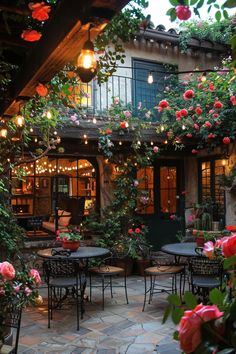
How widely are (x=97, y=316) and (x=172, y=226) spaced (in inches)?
175

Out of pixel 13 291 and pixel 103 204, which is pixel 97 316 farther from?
pixel 103 204

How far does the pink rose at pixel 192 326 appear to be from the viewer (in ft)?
2.67

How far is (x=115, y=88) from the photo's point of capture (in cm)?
867

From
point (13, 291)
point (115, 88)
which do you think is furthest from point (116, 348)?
point (115, 88)

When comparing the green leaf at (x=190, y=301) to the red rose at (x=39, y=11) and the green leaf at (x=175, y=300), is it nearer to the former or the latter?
the green leaf at (x=175, y=300)

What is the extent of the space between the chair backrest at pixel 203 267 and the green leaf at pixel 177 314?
14.1 ft

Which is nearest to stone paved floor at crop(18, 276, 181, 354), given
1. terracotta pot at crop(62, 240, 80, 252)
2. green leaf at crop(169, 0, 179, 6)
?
terracotta pot at crop(62, 240, 80, 252)

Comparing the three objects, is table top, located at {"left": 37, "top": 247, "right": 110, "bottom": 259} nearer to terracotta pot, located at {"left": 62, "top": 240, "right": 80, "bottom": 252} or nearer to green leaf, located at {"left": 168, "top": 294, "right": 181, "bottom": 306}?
terracotta pot, located at {"left": 62, "top": 240, "right": 80, "bottom": 252}

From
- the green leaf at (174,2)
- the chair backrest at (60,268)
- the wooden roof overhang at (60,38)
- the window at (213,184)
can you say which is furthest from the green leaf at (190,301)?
the window at (213,184)

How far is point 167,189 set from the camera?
945cm

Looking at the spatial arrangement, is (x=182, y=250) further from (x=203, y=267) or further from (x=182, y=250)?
(x=203, y=267)

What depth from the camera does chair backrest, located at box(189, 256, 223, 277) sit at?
5.06 meters

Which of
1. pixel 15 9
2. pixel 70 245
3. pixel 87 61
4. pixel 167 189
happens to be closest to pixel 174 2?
pixel 87 61

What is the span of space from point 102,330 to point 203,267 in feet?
5.26
